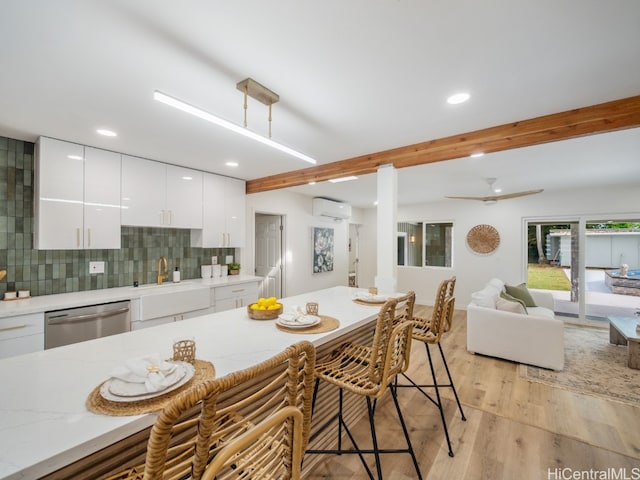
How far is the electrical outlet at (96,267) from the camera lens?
3.18 meters

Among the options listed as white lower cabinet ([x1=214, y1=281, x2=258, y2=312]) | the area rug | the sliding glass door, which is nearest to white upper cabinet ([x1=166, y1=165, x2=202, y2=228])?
white lower cabinet ([x1=214, y1=281, x2=258, y2=312])

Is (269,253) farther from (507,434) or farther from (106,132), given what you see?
(507,434)

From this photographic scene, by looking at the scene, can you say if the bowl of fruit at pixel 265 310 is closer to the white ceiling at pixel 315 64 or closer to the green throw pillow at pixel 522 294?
the white ceiling at pixel 315 64

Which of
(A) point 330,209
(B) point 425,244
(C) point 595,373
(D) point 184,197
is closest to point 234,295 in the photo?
(D) point 184,197

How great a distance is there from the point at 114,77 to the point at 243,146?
129 centimetres

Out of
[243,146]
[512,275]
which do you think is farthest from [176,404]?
[512,275]

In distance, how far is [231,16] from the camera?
51.2 inches

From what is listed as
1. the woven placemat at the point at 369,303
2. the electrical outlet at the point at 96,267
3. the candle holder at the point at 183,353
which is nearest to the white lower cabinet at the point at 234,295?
the electrical outlet at the point at 96,267

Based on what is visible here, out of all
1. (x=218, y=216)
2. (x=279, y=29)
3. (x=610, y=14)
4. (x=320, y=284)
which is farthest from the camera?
(x=320, y=284)

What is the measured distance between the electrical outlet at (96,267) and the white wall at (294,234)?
1917mm

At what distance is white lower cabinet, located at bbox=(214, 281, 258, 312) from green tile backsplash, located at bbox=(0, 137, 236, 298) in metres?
0.90

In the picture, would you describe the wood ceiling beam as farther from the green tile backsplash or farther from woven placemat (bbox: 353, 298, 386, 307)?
the green tile backsplash

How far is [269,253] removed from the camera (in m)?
5.56

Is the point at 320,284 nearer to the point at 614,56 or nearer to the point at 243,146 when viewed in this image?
the point at 243,146
